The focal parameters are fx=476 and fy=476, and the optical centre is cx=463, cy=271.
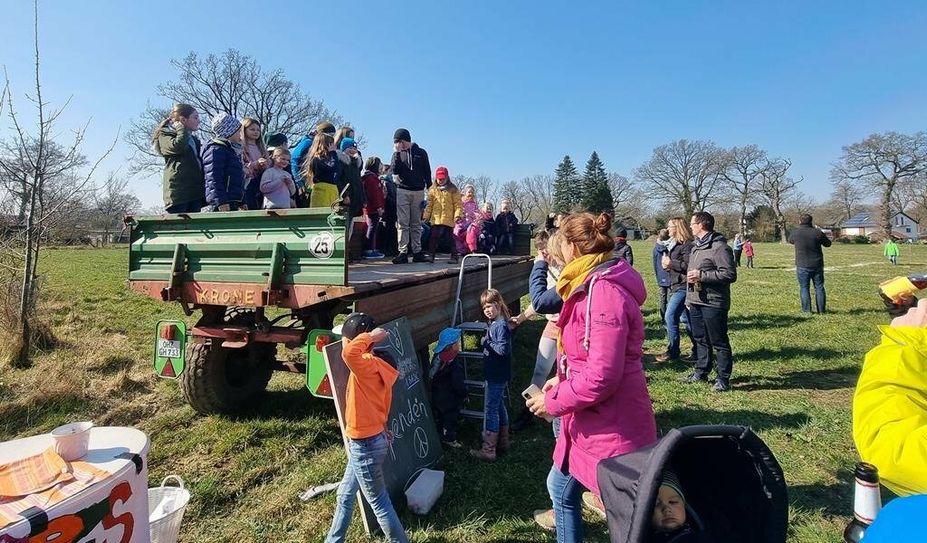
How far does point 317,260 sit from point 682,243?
532 cm

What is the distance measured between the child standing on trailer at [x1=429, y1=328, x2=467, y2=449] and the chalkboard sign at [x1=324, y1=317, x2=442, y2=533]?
25cm

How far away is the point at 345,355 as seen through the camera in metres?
2.68

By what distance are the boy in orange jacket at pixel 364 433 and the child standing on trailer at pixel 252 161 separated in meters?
3.58

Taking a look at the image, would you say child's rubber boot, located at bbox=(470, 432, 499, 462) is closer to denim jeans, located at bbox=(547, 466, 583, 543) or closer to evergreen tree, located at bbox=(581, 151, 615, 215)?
denim jeans, located at bbox=(547, 466, 583, 543)

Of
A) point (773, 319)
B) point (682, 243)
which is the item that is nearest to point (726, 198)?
point (773, 319)

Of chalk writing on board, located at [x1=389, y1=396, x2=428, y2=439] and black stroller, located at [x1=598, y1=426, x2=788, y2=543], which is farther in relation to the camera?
chalk writing on board, located at [x1=389, y1=396, x2=428, y2=439]

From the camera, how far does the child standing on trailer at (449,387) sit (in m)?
4.07

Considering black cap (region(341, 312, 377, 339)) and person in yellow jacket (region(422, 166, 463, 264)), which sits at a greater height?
person in yellow jacket (region(422, 166, 463, 264))

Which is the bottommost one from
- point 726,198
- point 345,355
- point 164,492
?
point 164,492

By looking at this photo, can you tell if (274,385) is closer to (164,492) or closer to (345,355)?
(164,492)

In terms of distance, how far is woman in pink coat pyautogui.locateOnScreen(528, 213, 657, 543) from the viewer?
1909 mm

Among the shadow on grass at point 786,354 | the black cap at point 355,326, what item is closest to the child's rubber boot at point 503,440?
the black cap at point 355,326

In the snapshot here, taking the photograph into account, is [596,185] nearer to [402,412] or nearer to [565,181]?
[565,181]

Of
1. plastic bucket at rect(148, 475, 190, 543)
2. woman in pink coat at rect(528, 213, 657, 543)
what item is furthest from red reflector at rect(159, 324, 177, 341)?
woman in pink coat at rect(528, 213, 657, 543)
